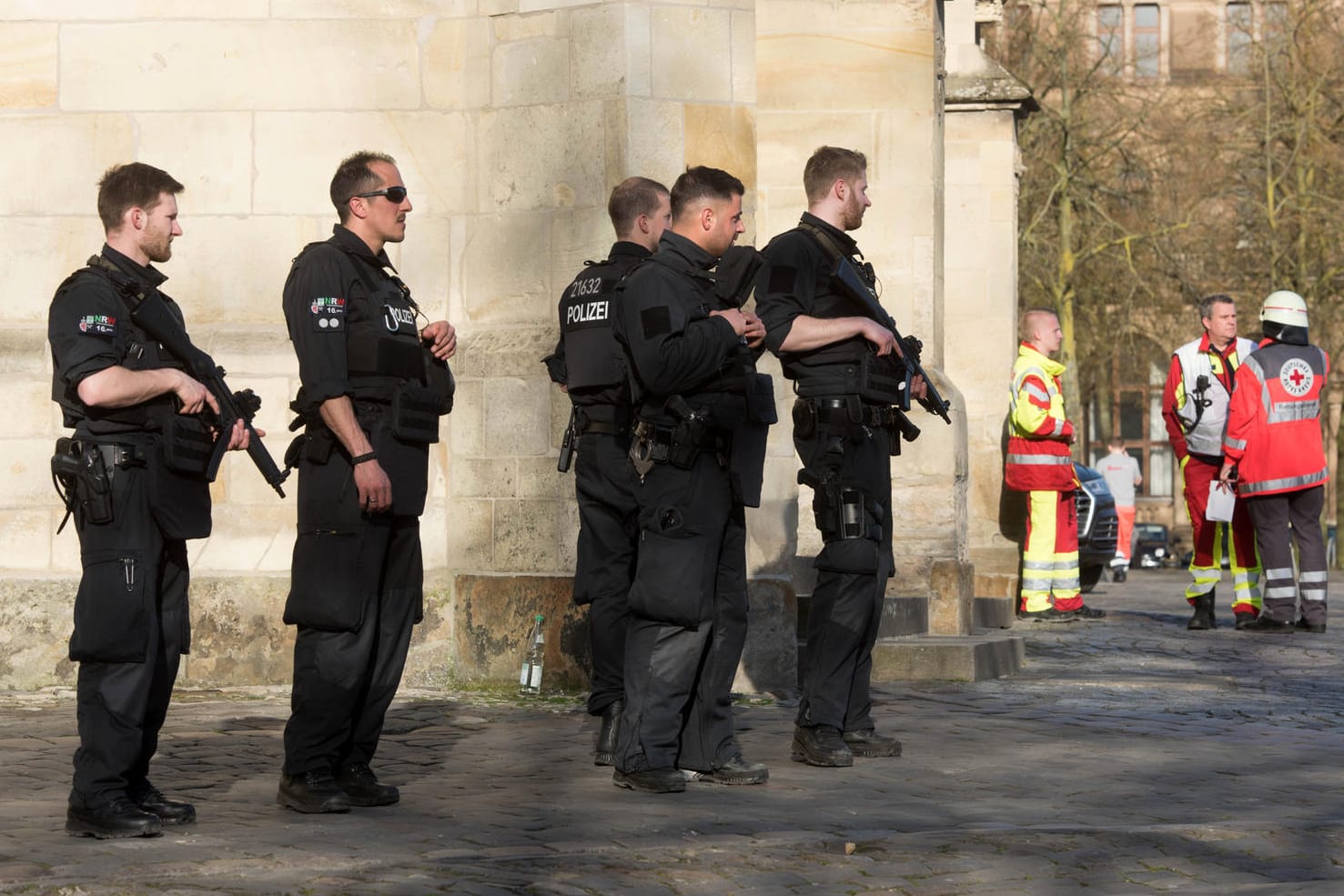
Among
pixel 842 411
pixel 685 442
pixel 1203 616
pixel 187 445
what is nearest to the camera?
pixel 187 445

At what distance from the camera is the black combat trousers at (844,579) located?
7.46m

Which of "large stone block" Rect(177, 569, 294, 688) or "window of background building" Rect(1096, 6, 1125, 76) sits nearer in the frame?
"large stone block" Rect(177, 569, 294, 688)

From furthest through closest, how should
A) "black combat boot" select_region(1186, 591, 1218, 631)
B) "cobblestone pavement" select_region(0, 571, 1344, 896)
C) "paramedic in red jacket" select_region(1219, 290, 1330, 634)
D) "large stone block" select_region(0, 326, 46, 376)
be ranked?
1. "black combat boot" select_region(1186, 591, 1218, 631)
2. "paramedic in red jacket" select_region(1219, 290, 1330, 634)
3. "large stone block" select_region(0, 326, 46, 376)
4. "cobblestone pavement" select_region(0, 571, 1344, 896)

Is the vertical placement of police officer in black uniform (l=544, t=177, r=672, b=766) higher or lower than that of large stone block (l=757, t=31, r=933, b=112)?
lower

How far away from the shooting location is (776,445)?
32.7 ft

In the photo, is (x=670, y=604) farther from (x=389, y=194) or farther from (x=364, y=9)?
(x=364, y=9)

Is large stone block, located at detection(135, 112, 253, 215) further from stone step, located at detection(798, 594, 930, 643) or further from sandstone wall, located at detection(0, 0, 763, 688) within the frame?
stone step, located at detection(798, 594, 930, 643)

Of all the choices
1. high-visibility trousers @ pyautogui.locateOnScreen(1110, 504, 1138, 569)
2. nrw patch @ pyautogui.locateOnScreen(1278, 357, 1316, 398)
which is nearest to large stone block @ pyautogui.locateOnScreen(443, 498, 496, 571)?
nrw patch @ pyautogui.locateOnScreen(1278, 357, 1316, 398)

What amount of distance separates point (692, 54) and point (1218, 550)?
590 centimetres

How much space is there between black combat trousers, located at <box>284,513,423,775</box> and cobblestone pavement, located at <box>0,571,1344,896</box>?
221 mm

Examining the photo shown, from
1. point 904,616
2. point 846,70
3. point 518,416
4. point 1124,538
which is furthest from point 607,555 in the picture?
point 1124,538

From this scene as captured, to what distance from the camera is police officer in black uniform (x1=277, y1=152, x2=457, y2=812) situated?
6.41m

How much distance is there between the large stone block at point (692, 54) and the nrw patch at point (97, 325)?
12.6 ft

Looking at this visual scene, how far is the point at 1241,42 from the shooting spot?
118 feet
